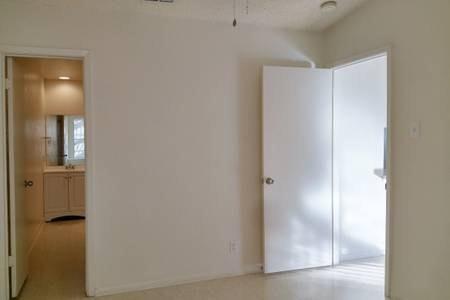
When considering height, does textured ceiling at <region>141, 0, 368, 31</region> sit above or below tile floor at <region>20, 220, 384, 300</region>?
above

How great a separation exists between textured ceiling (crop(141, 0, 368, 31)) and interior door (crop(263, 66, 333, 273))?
1.58ft

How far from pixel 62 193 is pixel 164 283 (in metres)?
3.47

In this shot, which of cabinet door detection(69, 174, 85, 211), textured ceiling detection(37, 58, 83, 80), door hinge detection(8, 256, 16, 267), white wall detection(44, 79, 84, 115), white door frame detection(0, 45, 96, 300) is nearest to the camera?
white door frame detection(0, 45, 96, 300)

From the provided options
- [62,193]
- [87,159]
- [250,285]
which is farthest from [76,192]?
[250,285]

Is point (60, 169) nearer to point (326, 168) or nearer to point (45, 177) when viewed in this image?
point (45, 177)

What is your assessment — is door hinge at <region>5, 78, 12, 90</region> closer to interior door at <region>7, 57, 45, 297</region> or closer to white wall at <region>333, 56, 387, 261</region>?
interior door at <region>7, 57, 45, 297</region>

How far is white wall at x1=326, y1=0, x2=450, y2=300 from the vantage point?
241cm

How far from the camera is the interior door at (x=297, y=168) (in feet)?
10.9

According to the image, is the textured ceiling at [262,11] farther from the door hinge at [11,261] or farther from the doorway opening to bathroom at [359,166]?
the door hinge at [11,261]

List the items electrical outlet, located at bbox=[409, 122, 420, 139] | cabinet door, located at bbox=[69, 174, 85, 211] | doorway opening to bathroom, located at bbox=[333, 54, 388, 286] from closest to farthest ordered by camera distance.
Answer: electrical outlet, located at bbox=[409, 122, 420, 139], doorway opening to bathroom, located at bbox=[333, 54, 388, 286], cabinet door, located at bbox=[69, 174, 85, 211]

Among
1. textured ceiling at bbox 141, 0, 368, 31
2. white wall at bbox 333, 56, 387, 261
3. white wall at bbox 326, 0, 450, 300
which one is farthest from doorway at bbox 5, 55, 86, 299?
white wall at bbox 326, 0, 450, 300

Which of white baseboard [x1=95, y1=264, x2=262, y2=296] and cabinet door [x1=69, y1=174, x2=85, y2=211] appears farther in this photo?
cabinet door [x1=69, y1=174, x2=85, y2=211]

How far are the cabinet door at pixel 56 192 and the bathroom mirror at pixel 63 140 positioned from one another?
0.51 m

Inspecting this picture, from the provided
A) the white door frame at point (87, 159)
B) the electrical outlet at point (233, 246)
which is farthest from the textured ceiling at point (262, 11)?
the electrical outlet at point (233, 246)
